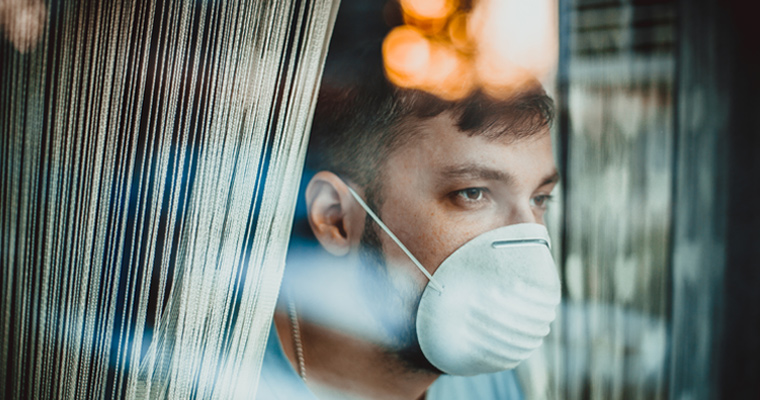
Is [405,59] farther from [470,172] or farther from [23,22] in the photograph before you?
[23,22]

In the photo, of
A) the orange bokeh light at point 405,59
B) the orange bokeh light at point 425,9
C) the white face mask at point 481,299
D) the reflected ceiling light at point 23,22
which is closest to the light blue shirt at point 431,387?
the white face mask at point 481,299

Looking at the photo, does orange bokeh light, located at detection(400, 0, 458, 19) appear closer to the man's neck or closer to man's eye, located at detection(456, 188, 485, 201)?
man's eye, located at detection(456, 188, 485, 201)

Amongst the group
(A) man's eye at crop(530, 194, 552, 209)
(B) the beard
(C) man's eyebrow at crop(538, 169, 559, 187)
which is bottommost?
(B) the beard

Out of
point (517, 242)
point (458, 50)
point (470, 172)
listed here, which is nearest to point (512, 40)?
point (458, 50)

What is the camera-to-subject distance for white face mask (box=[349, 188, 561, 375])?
782 millimetres

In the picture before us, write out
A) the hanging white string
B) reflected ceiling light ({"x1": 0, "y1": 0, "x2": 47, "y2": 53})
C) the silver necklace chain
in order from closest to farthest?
the hanging white string
the silver necklace chain
reflected ceiling light ({"x1": 0, "y1": 0, "x2": 47, "y2": 53})

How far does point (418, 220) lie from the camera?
2.57 feet

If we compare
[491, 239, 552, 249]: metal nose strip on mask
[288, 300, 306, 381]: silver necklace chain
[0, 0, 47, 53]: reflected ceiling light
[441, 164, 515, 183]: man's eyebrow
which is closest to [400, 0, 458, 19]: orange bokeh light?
[441, 164, 515, 183]: man's eyebrow

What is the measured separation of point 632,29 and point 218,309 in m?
0.94

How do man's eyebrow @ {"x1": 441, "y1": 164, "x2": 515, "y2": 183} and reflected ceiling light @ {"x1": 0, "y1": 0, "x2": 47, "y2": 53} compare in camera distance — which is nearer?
man's eyebrow @ {"x1": 441, "y1": 164, "x2": 515, "y2": 183}

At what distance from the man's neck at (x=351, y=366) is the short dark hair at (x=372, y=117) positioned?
0.29 metres

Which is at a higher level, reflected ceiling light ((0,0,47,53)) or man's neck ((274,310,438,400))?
reflected ceiling light ((0,0,47,53))

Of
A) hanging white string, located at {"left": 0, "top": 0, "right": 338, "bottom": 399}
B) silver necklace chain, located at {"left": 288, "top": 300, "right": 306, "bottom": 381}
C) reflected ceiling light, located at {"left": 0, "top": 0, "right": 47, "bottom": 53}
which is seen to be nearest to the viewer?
hanging white string, located at {"left": 0, "top": 0, "right": 338, "bottom": 399}

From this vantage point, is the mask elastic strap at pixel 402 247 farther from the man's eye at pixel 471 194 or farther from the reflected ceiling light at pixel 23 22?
the reflected ceiling light at pixel 23 22
